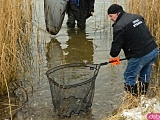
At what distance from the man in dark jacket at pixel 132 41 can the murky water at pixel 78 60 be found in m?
0.63

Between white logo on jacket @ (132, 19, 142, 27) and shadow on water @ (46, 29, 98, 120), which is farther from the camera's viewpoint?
shadow on water @ (46, 29, 98, 120)

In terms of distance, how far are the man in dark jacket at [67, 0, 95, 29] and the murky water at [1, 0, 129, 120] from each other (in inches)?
11.7

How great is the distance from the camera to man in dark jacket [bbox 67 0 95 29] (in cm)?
834

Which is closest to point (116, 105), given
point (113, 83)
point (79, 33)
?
point (113, 83)

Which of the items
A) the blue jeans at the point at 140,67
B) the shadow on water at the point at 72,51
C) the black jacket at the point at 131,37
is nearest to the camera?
the black jacket at the point at 131,37

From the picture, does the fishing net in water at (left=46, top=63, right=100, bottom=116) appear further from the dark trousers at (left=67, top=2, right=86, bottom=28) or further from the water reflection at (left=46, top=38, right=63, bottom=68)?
the dark trousers at (left=67, top=2, right=86, bottom=28)

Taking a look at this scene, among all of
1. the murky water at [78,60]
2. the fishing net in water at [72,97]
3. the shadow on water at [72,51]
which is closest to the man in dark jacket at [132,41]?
the fishing net in water at [72,97]

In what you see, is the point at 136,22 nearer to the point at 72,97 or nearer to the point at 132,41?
the point at 132,41

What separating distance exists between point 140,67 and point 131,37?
18.1 inches

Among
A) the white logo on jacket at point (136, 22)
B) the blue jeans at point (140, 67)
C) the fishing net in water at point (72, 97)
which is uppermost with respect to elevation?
the white logo on jacket at point (136, 22)

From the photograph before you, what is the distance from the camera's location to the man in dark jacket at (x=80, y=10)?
27.4 ft

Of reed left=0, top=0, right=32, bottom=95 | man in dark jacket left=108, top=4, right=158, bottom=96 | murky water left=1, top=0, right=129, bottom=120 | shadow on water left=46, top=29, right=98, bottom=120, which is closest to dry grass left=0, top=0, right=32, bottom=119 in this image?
reed left=0, top=0, right=32, bottom=95

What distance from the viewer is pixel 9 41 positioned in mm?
4738

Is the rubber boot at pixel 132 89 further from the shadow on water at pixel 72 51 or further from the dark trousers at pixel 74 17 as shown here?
the dark trousers at pixel 74 17
